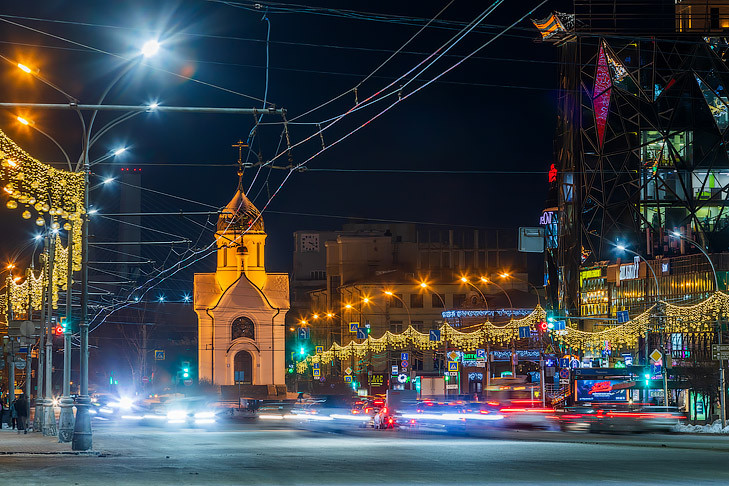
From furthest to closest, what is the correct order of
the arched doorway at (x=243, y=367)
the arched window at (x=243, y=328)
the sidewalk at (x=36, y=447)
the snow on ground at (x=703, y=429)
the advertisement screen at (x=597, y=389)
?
the arched window at (x=243, y=328), the arched doorway at (x=243, y=367), the advertisement screen at (x=597, y=389), the snow on ground at (x=703, y=429), the sidewalk at (x=36, y=447)

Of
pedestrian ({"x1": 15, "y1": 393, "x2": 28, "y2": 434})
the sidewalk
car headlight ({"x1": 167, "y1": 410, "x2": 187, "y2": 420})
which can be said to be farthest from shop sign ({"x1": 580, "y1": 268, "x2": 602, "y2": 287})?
the sidewalk

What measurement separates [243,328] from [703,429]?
6213 cm

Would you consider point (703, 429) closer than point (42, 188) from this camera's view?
No

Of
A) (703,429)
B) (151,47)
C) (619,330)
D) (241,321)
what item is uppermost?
(151,47)

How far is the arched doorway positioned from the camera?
96.8 metres

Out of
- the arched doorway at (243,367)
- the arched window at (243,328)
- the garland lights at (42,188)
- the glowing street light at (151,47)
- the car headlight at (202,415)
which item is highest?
the glowing street light at (151,47)

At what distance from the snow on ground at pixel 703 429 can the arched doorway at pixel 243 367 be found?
196 feet

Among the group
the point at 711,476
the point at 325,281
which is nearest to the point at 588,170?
the point at 325,281

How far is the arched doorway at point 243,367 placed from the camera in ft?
318

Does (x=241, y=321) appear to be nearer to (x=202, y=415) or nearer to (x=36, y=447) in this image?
(x=202, y=415)

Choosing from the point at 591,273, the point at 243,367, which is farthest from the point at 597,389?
the point at 243,367

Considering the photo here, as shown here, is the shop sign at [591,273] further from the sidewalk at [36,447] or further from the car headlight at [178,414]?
the sidewalk at [36,447]

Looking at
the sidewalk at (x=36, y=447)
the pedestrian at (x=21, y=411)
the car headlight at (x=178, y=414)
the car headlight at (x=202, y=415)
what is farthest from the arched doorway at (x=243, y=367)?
the sidewalk at (x=36, y=447)

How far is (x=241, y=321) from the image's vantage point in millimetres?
98062
